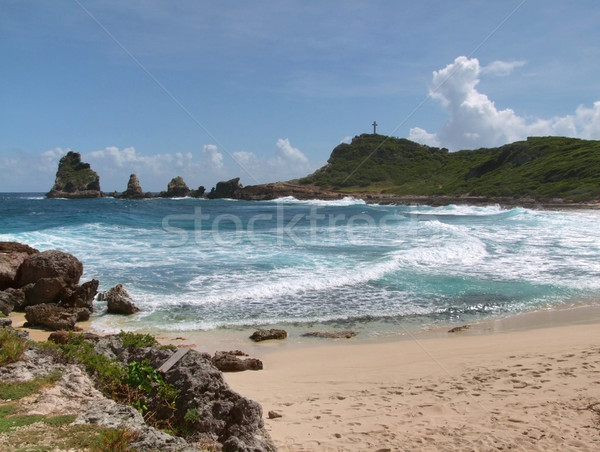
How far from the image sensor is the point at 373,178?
334 ft

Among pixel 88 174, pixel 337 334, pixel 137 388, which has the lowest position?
pixel 337 334

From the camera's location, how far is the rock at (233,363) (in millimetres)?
7375

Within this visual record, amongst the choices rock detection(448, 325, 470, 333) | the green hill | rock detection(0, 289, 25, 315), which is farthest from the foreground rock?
the green hill

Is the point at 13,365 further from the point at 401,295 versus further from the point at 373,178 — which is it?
the point at 373,178

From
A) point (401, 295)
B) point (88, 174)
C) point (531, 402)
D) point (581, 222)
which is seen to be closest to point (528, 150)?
point (581, 222)

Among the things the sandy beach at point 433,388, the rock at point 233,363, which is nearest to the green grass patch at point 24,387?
the sandy beach at point 433,388

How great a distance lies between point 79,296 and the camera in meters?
11.3

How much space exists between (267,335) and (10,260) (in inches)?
307

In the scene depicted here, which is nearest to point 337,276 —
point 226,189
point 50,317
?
point 50,317

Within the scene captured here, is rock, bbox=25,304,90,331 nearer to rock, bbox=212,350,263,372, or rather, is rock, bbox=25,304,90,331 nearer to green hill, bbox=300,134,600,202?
rock, bbox=212,350,263,372

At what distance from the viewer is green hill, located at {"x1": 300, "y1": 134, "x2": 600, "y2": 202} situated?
2205 inches

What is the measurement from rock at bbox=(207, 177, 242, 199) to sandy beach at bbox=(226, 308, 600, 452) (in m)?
92.9

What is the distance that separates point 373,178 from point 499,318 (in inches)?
3647

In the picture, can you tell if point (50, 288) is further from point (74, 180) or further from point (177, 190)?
point (74, 180)
